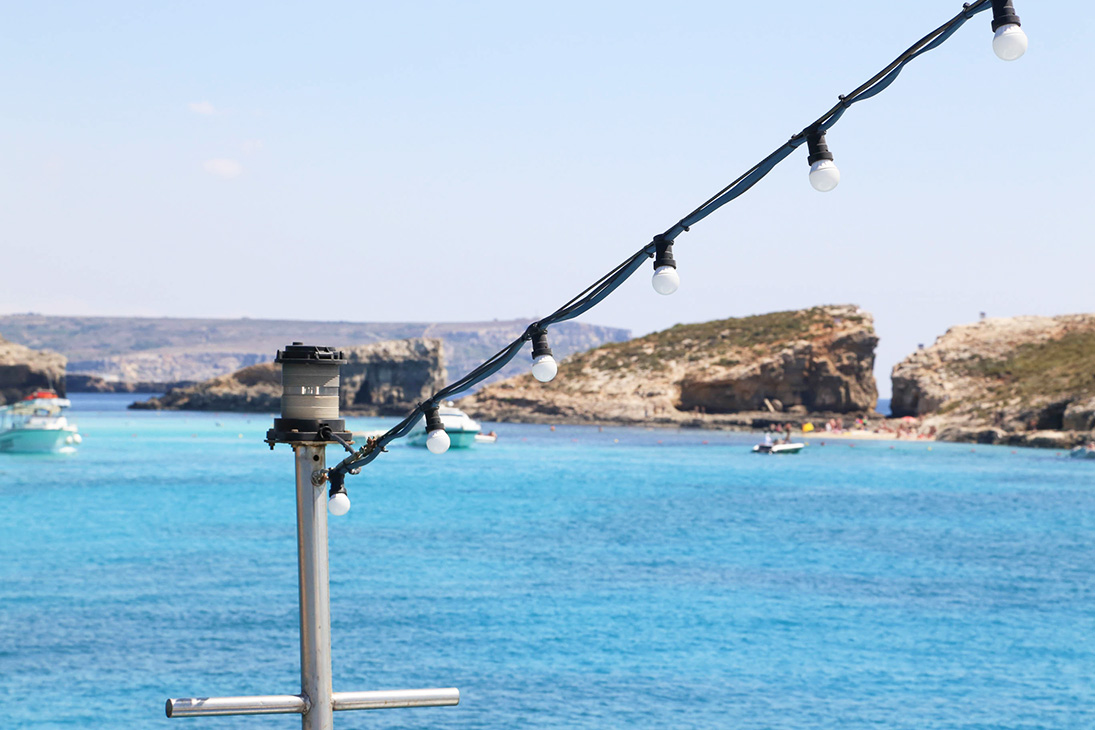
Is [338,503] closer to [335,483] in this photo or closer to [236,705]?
[335,483]

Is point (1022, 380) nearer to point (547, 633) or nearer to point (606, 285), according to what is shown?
point (547, 633)

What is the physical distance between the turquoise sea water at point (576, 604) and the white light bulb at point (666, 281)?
51.5 ft

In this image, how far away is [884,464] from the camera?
85.9 meters

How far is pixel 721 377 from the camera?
133 metres

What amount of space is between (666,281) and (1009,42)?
1748 mm

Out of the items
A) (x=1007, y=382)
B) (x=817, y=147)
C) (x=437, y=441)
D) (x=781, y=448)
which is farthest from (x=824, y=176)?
(x=1007, y=382)

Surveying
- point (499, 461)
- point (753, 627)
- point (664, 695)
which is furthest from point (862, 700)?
point (499, 461)

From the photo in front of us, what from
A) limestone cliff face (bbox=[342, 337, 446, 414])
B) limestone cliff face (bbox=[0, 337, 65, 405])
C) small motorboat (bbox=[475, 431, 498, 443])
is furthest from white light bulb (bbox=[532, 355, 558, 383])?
limestone cliff face (bbox=[0, 337, 65, 405])

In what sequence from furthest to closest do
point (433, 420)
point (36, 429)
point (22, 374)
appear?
point (22, 374)
point (36, 429)
point (433, 420)

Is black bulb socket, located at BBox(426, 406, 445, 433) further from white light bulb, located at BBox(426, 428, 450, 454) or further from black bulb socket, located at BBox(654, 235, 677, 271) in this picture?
black bulb socket, located at BBox(654, 235, 677, 271)

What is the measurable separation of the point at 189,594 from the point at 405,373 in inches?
5214

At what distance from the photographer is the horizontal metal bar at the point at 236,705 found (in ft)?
18.7

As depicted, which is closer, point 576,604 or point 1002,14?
point 1002,14

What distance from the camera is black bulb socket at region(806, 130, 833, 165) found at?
4.85m
